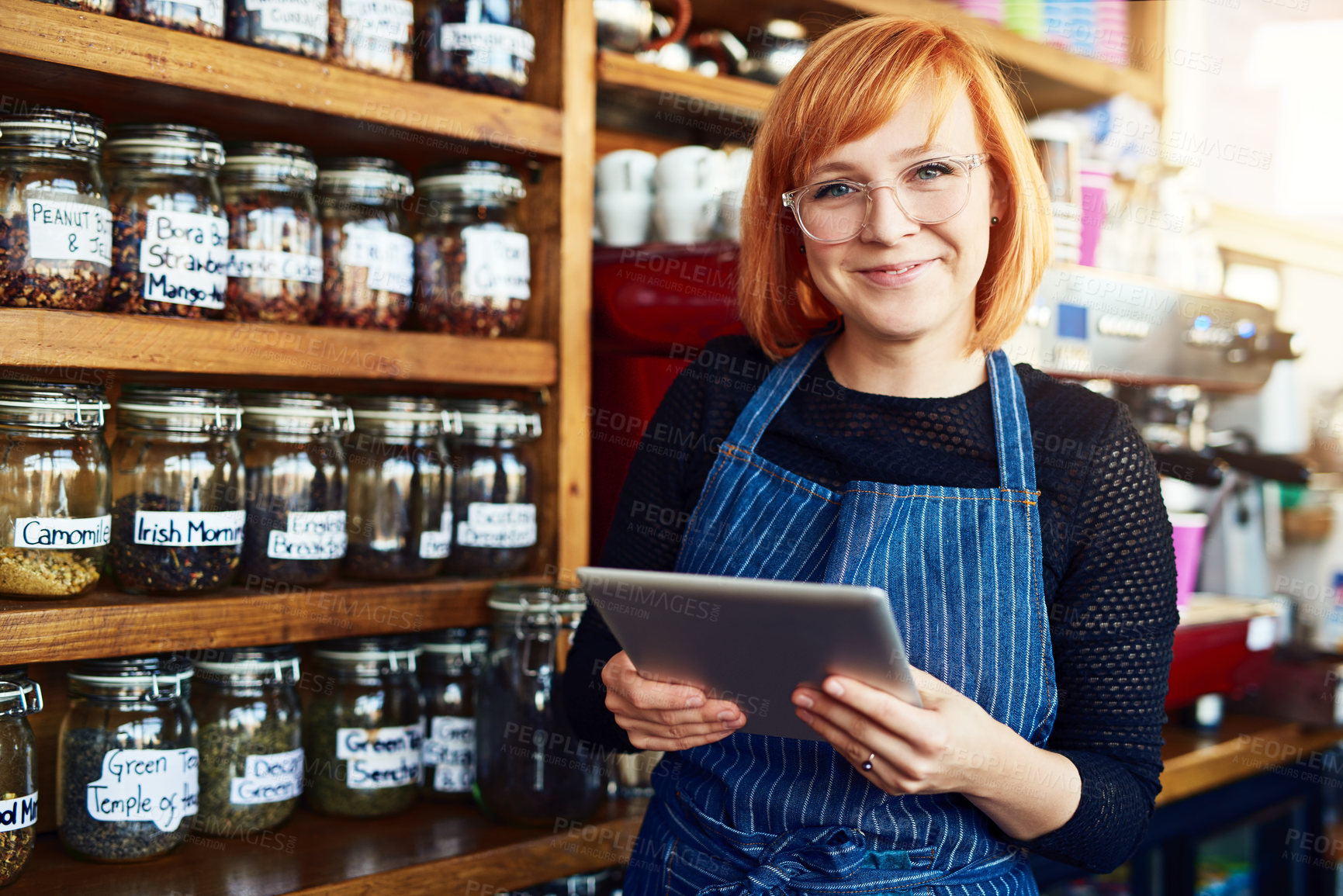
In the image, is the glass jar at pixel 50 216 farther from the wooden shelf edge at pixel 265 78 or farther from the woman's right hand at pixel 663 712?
the woman's right hand at pixel 663 712

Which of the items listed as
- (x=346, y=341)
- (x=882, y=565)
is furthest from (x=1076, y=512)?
(x=346, y=341)

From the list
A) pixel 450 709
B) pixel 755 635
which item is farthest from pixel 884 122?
pixel 450 709

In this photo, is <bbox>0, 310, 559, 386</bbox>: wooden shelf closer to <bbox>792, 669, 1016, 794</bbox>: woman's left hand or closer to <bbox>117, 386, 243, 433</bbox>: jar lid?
<bbox>117, 386, 243, 433</bbox>: jar lid

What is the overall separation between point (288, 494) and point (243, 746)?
29 centimetres

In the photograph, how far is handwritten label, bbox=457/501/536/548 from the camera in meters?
1.40

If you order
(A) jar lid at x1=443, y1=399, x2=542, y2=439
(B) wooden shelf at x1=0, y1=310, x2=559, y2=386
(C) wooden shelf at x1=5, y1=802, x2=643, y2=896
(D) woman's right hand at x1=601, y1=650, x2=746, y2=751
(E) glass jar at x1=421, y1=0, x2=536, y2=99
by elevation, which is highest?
(E) glass jar at x1=421, y1=0, x2=536, y2=99

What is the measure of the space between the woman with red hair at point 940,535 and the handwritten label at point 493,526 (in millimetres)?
382

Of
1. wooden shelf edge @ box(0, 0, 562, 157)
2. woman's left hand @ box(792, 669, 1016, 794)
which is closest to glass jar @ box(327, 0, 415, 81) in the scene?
wooden shelf edge @ box(0, 0, 562, 157)

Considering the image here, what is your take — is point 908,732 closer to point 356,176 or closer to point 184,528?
point 184,528

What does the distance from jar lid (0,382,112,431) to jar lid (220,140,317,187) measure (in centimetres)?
30

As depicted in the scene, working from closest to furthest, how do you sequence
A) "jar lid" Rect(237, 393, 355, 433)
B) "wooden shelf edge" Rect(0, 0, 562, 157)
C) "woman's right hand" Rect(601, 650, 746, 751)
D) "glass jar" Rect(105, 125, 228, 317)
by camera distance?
"woman's right hand" Rect(601, 650, 746, 751) < "wooden shelf edge" Rect(0, 0, 562, 157) < "glass jar" Rect(105, 125, 228, 317) < "jar lid" Rect(237, 393, 355, 433)

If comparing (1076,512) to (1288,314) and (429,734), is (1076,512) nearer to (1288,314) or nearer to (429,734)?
(429,734)

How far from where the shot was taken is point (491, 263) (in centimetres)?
140

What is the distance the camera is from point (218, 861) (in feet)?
3.98
